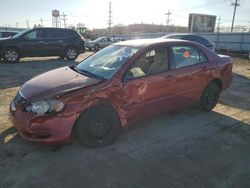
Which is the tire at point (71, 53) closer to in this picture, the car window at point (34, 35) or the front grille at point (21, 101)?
the car window at point (34, 35)

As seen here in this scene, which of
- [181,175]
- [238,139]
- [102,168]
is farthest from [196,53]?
[102,168]

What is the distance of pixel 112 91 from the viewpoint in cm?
353

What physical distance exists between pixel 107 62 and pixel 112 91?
0.82 meters

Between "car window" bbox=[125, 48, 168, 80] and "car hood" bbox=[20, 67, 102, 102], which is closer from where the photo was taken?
"car hood" bbox=[20, 67, 102, 102]

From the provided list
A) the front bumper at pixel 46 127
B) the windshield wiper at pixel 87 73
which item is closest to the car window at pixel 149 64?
the windshield wiper at pixel 87 73

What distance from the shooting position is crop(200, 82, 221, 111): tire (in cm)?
Answer: 502

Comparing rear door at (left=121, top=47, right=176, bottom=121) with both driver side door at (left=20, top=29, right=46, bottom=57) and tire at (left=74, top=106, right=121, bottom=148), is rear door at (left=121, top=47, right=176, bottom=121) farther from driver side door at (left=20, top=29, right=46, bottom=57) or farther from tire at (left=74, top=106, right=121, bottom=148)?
driver side door at (left=20, top=29, right=46, bottom=57)

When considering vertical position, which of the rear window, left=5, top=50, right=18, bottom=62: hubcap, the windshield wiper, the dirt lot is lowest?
the dirt lot

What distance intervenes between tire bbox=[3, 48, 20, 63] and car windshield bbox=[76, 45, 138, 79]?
872 cm

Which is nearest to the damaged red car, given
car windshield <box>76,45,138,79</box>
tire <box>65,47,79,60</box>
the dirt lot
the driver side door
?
car windshield <box>76,45,138,79</box>

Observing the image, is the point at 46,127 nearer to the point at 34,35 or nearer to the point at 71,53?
the point at 34,35

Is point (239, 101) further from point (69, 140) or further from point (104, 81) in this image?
point (69, 140)

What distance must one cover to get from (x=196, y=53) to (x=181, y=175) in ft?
8.67

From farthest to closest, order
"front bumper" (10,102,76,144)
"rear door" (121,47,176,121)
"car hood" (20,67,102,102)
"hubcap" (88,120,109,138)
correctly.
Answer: "rear door" (121,47,176,121), "hubcap" (88,120,109,138), "car hood" (20,67,102,102), "front bumper" (10,102,76,144)
